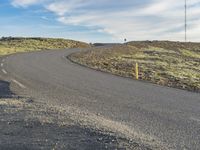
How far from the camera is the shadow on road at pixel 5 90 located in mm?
14091

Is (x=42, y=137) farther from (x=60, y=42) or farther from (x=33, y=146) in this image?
(x=60, y=42)

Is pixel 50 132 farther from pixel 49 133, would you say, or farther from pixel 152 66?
pixel 152 66

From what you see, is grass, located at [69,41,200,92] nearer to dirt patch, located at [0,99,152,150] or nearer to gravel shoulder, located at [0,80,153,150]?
gravel shoulder, located at [0,80,153,150]

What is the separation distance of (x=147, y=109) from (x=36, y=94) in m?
4.18

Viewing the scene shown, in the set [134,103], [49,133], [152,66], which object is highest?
[49,133]

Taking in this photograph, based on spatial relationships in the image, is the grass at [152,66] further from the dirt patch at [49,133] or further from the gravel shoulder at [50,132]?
the dirt patch at [49,133]

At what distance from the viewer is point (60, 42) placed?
88250 millimetres

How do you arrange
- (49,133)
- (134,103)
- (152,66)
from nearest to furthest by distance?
1. (49,133)
2. (134,103)
3. (152,66)

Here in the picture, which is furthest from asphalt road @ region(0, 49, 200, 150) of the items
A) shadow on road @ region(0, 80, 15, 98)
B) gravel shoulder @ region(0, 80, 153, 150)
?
gravel shoulder @ region(0, 80, 153, 150)

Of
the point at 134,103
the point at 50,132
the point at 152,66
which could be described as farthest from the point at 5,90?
the point at 152,66

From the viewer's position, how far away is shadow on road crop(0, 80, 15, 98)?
555 inches

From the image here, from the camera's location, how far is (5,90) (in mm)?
15398

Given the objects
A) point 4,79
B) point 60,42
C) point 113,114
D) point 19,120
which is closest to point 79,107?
point 113,114

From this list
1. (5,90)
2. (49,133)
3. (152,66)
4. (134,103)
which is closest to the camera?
(49,133)
